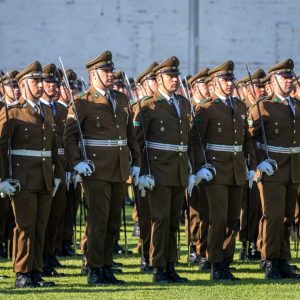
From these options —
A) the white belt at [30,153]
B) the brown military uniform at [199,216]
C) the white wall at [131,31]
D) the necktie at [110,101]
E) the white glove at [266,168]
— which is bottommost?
the brown military uniform at [199,216]

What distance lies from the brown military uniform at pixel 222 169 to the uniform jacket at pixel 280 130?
15 centimetres

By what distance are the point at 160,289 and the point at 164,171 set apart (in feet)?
3.87

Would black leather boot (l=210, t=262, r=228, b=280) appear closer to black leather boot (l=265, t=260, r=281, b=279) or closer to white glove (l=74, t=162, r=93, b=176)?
black leather boot (l=265, t=260, r=281, b=279)

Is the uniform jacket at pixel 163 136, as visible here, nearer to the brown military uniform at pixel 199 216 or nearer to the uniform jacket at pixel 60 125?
the brown military uniform at pixel 199 216

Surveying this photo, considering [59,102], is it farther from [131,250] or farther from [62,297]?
[62,297]

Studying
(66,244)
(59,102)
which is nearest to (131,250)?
(66,244)

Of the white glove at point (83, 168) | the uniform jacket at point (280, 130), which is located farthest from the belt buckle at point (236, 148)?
the white glove at point (83, 168)

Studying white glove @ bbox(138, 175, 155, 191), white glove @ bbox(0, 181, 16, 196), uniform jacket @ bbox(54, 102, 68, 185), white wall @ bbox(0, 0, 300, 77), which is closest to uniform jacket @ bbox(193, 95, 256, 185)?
white glove @ bbox(138, 175, 155, 191)

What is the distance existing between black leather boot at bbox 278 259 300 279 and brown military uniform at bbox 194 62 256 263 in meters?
0.55

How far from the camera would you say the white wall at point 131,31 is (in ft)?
99.1

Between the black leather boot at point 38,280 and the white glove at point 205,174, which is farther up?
the white glove at point 205,174

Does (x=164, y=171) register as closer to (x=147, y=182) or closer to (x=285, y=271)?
(x=147, y=182)

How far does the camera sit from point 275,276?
12.1m

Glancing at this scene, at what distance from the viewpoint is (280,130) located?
12188 millimetres
